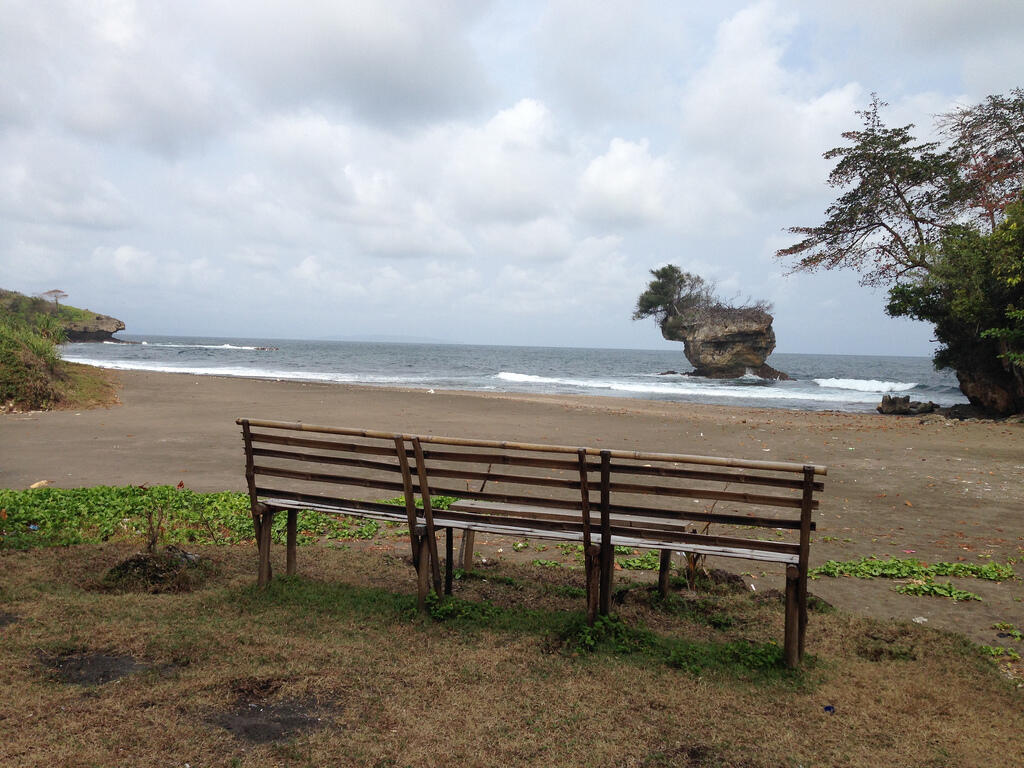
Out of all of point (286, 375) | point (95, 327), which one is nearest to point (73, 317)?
point (95, 327)

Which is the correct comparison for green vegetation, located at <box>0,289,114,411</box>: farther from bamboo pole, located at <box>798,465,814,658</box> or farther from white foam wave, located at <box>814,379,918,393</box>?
white foam wave, located at <box>814,379,918,393</box>

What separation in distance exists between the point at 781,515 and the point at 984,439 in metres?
9.89

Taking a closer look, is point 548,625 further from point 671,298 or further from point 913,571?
point 671,298

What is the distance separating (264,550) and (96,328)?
9571cm

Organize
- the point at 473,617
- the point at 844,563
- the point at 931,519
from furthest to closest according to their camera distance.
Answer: the point at 931,519 → the point at 844,563 → the point at 473,617

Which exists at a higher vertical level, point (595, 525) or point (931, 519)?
point (595, 525)

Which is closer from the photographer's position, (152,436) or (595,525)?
(595,525)

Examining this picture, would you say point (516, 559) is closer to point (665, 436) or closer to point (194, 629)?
point (194, 629)

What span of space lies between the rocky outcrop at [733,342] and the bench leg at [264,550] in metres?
47.1

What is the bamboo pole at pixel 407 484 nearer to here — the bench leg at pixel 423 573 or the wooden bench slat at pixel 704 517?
the bench leg at pixel 423 573

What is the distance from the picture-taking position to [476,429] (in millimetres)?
15250

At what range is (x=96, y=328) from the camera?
276 feet

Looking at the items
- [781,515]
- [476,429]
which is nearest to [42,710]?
[781,515]

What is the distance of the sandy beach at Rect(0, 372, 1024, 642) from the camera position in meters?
6.36
